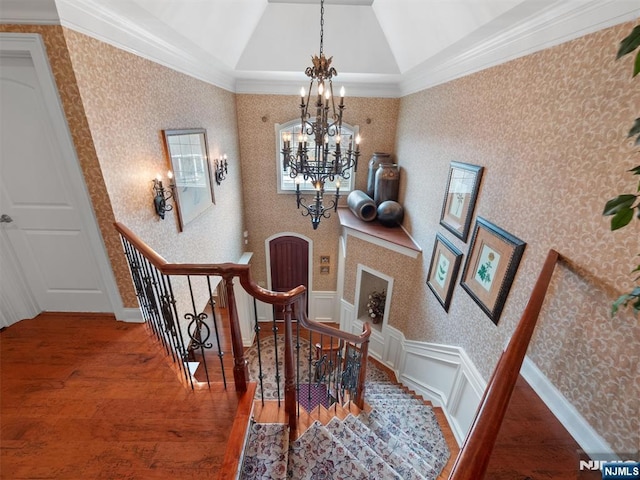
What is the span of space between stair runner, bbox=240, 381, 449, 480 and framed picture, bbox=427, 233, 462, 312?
4.21ft

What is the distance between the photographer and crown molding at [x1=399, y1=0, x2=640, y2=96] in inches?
52.9

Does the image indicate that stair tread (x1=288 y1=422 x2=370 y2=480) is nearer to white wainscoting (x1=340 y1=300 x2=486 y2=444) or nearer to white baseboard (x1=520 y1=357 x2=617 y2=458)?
white baseboard (x1=520 y1=357 x2=617 y2=458)

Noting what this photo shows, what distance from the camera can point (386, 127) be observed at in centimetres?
513

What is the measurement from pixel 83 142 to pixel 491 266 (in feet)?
10.4

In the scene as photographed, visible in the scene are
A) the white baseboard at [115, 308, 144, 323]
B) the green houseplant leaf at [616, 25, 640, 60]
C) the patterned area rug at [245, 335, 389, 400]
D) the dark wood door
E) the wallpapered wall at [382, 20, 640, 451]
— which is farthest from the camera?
the dark wood door

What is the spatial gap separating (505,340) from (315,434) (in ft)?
5.09

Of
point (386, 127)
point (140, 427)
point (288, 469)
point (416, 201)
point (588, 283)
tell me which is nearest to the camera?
point (588, 283)

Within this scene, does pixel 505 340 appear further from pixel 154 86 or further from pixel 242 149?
pixel 242 149

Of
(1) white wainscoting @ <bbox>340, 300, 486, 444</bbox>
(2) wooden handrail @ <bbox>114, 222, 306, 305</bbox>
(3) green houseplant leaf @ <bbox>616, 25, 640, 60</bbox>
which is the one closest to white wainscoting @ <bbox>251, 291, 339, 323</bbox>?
(1) white wainscoting @ <bbox>340, 300, 486, 444</bbox>

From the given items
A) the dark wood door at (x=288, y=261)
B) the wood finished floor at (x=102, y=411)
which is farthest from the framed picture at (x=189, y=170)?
the dark wood door at (x=288, y=261)

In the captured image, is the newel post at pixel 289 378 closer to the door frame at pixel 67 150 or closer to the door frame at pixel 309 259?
the door frame at pixel 67 150

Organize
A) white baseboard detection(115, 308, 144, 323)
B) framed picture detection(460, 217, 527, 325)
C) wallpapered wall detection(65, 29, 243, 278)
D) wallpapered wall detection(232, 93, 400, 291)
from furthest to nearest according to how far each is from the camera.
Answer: wallpapered wall detection(232, 93, 400, 291) → white baseboard detection(115, 308, 144, 323) → framed picture detection(460, 217, 527, 325) → wallpapered wall detection(65, 29, 243, 278)

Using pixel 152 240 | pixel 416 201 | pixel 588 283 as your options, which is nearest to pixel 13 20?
pixel 152 240

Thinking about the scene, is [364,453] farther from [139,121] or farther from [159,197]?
[139,121]
